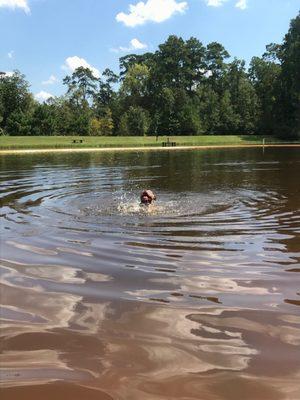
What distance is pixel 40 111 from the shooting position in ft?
261

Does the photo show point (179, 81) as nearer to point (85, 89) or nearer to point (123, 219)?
point (85, 89)

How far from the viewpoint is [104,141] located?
68438 mm

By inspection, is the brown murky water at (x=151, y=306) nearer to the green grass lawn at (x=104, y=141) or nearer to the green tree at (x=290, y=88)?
the green grass lawn at (x=104, y=141)

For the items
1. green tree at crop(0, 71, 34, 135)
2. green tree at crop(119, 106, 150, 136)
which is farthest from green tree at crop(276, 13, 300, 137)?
green tree at crop(0, 71, 34, 135)

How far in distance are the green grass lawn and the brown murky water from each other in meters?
52.3

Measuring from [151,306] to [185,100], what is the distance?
90.0 metres

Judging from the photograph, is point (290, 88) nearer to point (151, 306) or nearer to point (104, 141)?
point (104, 141)

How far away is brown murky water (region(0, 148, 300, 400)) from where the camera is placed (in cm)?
359

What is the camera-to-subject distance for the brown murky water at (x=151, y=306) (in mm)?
3590

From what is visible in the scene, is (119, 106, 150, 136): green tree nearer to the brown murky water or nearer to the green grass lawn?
the green grass lawn

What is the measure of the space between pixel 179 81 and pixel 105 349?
102517mm

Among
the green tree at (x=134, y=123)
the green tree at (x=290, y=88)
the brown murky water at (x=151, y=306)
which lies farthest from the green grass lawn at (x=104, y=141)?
the brown murky water at (x=151, y=306)

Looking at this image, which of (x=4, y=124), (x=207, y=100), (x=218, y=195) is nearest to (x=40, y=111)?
(x=4, y=124)

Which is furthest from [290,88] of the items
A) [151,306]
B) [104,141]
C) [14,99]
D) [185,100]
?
[151,306]
